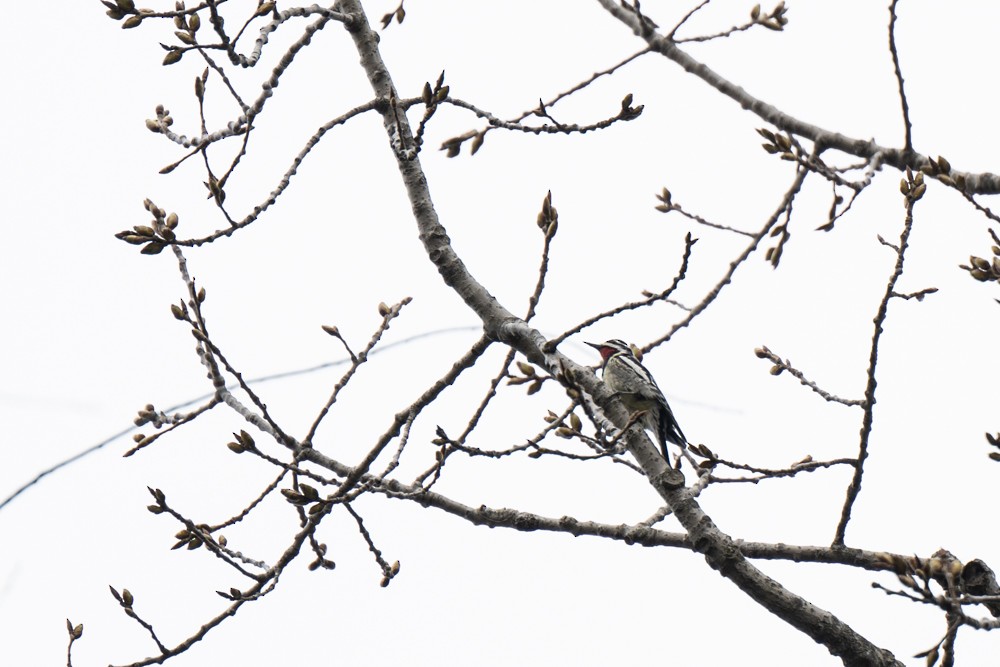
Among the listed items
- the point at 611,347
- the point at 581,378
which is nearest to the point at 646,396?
the point at 611,347

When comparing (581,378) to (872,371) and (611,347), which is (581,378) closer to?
(872,371)

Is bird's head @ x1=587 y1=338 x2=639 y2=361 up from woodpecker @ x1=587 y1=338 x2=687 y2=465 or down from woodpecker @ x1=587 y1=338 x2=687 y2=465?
up

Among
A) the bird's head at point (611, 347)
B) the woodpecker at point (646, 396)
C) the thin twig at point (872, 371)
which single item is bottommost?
the thin twig at point (872, 371)

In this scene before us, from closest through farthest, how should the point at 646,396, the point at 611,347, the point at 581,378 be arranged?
the point at 581,378, the point at 646,396, the point at 611,347

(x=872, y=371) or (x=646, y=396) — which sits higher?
(x=646, y=396)

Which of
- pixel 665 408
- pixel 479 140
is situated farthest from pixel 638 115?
pixel 665 408

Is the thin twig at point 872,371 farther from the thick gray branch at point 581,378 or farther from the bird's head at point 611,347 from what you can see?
the bird's head at point 611,347

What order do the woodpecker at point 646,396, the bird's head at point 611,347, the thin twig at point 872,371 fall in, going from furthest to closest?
the bird's head at point 611,347 < the woodpecker at point 646,396 < the thin twig at point 872,371

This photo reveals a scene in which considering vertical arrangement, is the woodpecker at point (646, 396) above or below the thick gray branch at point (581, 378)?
above

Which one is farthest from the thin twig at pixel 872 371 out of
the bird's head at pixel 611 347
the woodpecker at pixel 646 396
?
the bird's head at pixel 611 347

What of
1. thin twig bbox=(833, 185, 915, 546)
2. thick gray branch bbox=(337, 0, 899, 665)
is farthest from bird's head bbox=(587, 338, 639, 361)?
thin twig bbox=(833, 185, 915, 546)

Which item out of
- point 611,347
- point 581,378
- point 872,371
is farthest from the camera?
point 611,347

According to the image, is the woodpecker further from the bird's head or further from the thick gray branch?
the thick gray branch

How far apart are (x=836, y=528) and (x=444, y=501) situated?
4.68ft
